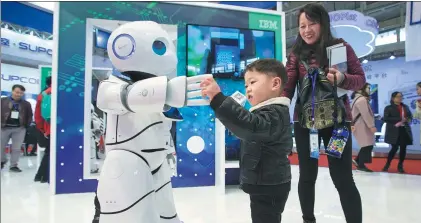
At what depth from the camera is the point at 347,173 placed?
137 cm

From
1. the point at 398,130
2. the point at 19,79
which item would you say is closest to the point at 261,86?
the point at 398,130

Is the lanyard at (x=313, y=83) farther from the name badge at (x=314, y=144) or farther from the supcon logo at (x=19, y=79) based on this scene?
the supcon logo at (x=19, y=79)

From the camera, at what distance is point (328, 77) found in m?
1.34

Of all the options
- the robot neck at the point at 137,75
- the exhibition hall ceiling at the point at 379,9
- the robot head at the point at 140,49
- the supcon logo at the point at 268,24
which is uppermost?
the exhibition hall ceiling at the point at 379,9

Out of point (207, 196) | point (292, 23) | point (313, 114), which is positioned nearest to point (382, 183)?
point (207, 196)

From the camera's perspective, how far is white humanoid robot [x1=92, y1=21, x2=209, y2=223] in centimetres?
103

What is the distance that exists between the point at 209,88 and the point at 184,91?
0.32 feet

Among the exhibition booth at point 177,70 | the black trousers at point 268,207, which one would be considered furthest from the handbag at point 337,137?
the exhibition booth at point 177,70

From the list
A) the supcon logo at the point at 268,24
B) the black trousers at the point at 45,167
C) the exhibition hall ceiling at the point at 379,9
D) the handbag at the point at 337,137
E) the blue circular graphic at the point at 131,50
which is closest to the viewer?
the blue circular graphic at the point at 131,50

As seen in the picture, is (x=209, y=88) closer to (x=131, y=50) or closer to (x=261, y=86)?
(x=261, y=86)

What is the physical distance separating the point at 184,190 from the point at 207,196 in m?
0.33

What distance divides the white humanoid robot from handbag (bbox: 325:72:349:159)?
626 mm

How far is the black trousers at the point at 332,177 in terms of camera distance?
136 cm

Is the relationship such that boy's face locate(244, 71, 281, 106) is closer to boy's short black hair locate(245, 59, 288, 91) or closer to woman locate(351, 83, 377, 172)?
boy's short black hair locate(245, 59, 288, 91)
